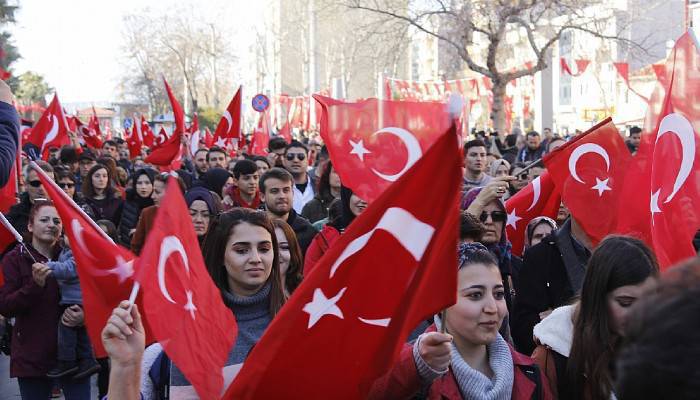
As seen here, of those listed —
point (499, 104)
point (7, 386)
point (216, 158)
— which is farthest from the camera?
point (499, 104)

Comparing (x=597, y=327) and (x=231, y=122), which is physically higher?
(x=231, y=122)

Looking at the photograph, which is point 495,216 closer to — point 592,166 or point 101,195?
Answer: point 592,166

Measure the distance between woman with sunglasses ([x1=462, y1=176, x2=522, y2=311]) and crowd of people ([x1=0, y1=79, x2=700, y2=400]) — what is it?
0.01 metres

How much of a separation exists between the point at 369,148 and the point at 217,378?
12.3 ft

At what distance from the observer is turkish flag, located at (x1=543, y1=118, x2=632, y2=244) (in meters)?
5.77

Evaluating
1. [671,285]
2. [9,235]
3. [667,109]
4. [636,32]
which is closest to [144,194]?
[9,235]

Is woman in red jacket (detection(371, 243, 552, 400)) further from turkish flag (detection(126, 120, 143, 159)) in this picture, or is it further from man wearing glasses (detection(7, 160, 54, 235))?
turkish flag (detection(126, 120, 143, 159))

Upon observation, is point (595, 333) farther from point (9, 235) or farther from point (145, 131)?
point (145, 131)

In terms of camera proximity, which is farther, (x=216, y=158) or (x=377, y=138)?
(x=216, y=158)

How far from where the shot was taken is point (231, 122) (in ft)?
48.6

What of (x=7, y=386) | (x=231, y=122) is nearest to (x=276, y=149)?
(x=231, y=122)

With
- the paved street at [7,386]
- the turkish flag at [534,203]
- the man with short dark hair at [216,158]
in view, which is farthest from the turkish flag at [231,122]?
the turkish flag at [534,203]

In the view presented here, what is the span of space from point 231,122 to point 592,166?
31.1 ft

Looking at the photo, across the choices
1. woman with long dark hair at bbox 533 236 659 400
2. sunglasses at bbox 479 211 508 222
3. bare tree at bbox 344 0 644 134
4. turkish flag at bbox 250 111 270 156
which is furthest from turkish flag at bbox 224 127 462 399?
bare tree at bbox 344 0 644 134
